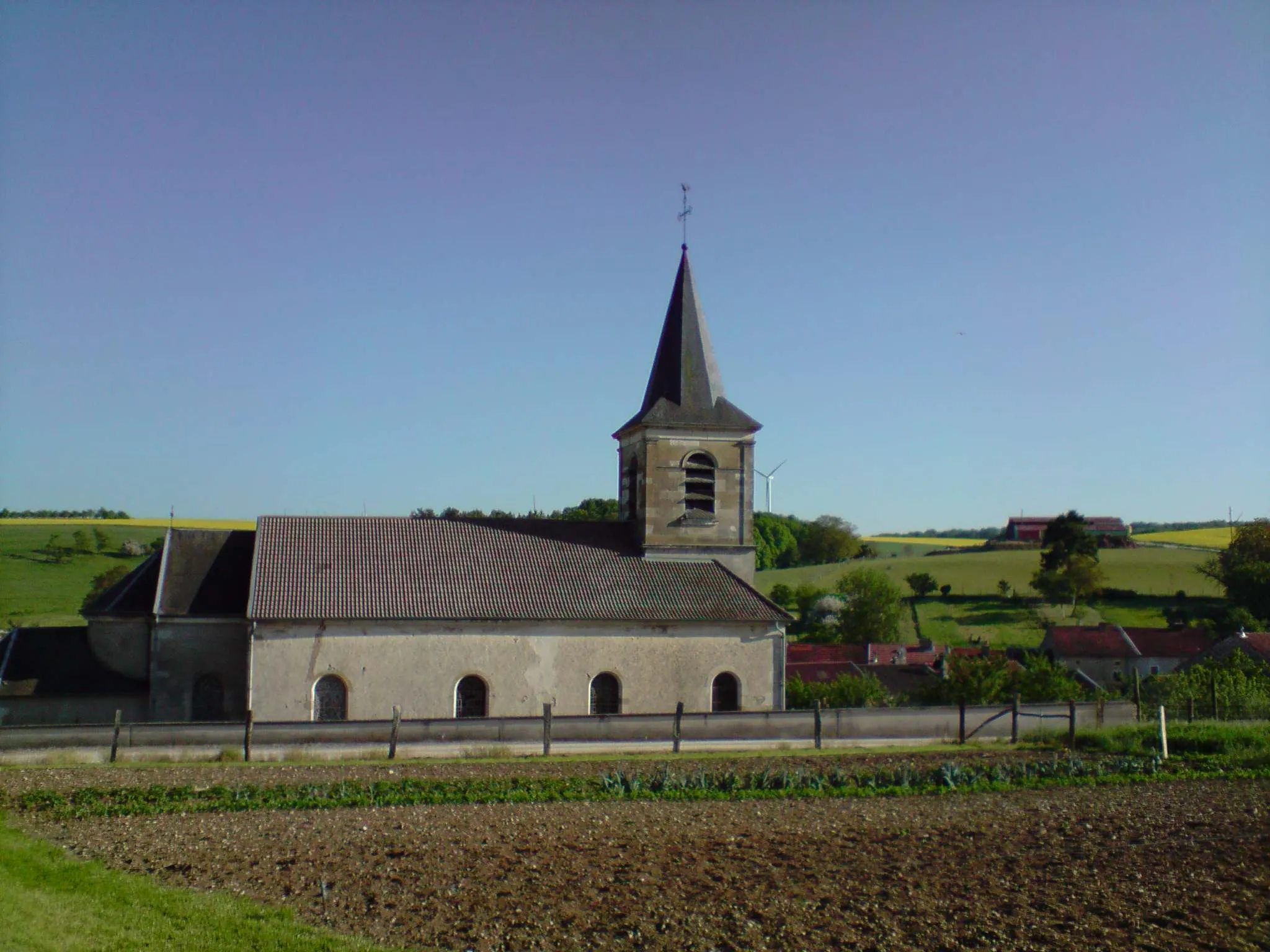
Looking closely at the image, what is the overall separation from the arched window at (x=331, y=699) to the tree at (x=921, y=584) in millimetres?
72248

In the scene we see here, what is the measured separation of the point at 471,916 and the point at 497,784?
8.76 metres

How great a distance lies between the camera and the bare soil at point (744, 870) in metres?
10.8

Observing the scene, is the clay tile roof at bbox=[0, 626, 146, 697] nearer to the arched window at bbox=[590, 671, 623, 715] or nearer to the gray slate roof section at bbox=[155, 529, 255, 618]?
the gray slate roof section at bbox=[155, 529, 255, 618]

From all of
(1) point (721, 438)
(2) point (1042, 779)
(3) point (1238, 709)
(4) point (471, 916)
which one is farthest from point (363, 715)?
(3) point (1238, 709)

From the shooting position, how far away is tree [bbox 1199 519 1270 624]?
74750 millimetres

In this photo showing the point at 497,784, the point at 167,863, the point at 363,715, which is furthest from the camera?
the point at 363,715

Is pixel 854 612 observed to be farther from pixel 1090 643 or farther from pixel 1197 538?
pixel 1197 538

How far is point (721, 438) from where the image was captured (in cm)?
3431

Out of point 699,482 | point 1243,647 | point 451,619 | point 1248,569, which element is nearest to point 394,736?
point 451,619

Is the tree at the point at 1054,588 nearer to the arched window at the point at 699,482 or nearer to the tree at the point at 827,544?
the tree at the point at 827,544

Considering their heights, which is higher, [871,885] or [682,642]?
[682,642]

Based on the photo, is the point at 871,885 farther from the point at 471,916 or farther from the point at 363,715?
the point at 363,715

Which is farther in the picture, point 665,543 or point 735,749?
point 665,543

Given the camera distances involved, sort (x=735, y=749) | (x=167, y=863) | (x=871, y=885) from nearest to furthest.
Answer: (x=871, y=885)
(x=167, y=863)
(x=735, y=749)
